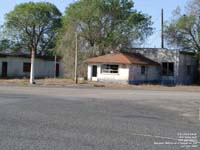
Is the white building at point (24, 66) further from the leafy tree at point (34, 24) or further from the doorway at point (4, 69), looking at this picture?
the leafy tree at point (34, 24)

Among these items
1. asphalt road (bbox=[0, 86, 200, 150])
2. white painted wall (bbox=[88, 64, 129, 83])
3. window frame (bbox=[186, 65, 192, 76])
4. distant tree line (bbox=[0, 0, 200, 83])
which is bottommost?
asphalt road (bbox=[0, 86, 200, 150])

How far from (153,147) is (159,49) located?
149 feet

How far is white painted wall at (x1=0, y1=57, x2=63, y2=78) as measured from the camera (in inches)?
2282

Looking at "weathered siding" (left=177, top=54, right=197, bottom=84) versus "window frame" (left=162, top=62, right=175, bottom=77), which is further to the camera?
"weathered siding" (left=177, top=54, right=197, bottom=84)

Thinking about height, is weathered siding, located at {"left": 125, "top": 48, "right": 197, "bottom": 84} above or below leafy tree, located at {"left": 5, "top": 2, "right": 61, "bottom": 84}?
below

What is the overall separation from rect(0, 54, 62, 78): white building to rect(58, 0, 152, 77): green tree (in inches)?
248

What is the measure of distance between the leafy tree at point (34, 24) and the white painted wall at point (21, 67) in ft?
30.3

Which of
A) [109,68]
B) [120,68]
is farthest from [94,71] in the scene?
[120,68]

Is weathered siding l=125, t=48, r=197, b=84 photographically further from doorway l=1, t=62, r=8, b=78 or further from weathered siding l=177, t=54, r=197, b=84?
doorway l=1, t=62, r=8, b=78

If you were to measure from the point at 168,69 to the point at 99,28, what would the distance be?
987cm

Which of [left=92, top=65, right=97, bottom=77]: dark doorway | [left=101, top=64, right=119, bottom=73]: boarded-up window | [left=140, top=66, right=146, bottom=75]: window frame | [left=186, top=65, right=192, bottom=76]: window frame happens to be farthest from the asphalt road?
[left=186, top=65, right=192, bottom=76]: window frame

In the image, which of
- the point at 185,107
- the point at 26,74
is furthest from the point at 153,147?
the point at 26,74

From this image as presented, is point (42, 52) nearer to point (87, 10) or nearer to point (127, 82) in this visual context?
point (87, 10)

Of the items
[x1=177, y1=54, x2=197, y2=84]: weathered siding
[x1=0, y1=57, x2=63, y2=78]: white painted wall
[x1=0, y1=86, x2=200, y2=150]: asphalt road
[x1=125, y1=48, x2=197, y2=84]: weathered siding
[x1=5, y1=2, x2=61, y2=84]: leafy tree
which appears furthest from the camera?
[x1=5, y1=2, x2=61, y2=84]: leafy tree
